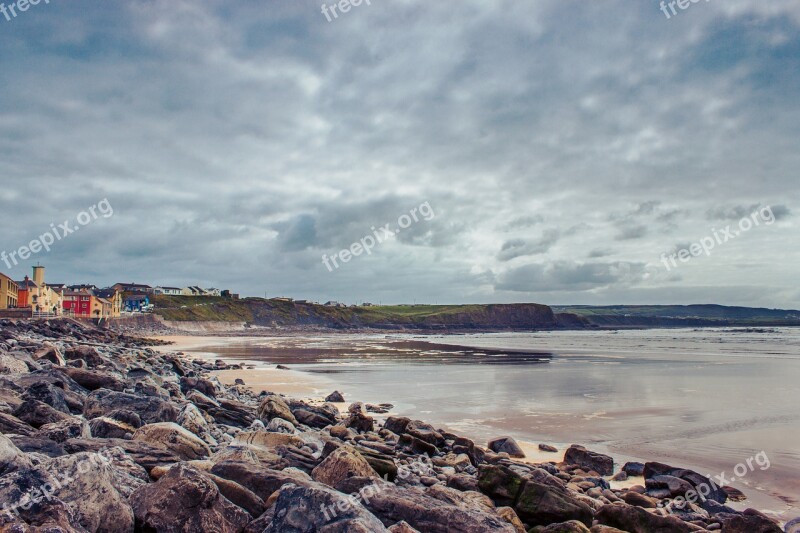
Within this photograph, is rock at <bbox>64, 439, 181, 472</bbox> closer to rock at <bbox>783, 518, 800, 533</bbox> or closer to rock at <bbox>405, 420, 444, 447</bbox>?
rock at <bbox>405, 420, 444, 447</bbox>

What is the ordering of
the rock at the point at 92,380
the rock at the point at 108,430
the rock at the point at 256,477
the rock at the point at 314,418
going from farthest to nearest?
the rock at the point at 314,418, the rock at the point at 92,380, the rock at the point at 108,430, the rock at the point at 256,477

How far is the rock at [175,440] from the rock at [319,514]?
10.2ft

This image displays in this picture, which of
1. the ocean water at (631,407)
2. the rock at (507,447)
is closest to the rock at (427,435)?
the rock at (507,447)

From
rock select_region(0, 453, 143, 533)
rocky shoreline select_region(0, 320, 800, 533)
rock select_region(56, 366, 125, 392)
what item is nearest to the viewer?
rock select_region(0, 453, 143, 533)

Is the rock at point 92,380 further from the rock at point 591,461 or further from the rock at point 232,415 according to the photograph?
the rock at point 591,461

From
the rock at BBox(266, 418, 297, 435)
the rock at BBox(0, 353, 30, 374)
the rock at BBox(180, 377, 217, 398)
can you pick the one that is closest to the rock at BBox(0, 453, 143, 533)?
the rock at BBox(266, 418, 297, 435)

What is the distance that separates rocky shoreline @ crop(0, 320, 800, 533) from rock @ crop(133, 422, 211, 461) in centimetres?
2

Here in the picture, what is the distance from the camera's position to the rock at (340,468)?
731 cm

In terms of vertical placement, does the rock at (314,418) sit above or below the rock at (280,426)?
below

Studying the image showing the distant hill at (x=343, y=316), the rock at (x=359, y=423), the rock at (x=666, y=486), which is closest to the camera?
the rock at (x=666, y=486)

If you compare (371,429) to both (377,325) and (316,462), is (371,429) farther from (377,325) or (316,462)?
(377,325)

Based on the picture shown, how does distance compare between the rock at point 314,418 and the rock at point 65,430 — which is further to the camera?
the rock at point 314,418

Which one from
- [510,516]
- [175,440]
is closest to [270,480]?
[175,440]

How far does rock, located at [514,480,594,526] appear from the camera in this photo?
7.21 metres
